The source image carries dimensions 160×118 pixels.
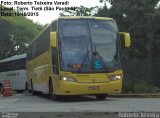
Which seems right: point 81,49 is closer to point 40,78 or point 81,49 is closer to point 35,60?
point 40,78

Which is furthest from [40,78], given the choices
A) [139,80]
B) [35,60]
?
[139,80]

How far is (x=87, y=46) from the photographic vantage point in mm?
21344

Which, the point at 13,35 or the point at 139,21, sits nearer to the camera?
the point at 139,21

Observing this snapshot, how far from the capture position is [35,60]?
1202 inches

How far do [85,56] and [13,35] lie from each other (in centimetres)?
5453

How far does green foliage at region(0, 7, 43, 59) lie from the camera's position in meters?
71.4

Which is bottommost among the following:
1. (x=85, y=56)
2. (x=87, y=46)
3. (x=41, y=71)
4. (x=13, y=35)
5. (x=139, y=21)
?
(x=41, y=71)

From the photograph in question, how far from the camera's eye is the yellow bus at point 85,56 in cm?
2092

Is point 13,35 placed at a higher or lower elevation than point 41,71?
higher

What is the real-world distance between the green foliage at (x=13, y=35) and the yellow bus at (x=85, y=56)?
4953cm

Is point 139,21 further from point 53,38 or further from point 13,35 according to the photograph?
point 13,35

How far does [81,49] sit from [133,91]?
31.7 ft

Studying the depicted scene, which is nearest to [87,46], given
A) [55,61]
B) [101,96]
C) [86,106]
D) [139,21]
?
[55,61]

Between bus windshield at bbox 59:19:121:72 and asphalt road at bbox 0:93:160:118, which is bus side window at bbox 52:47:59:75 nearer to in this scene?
bus windshield at bbox 59:19:121:72
